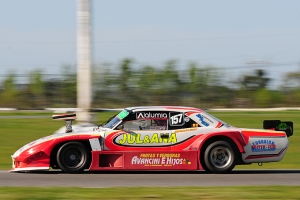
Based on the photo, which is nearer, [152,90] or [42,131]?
[42,131]

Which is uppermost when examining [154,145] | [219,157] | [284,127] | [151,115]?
[151,115]

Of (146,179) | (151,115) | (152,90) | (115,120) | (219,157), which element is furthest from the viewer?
(152,90)

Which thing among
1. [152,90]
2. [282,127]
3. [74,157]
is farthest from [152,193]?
[152,90]

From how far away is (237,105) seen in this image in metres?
34.5

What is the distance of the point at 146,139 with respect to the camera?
1105 cm

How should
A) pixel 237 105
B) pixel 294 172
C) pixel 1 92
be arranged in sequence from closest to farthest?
pixel 294 172
pixel 1 92
pixel 237 105

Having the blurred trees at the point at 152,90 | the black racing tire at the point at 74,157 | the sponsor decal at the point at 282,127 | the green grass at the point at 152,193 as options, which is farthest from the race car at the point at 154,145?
the blurred trees at the point at 152,90

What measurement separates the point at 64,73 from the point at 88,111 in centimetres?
1634

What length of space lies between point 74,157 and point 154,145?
142cm

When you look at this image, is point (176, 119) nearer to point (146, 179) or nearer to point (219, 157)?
point (219, 157)

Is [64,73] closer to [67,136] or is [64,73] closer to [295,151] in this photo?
[295,151]

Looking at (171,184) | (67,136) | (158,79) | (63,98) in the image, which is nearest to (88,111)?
(67,136)

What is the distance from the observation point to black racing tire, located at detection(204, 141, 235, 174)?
11055 mm

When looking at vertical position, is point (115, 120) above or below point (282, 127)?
above
